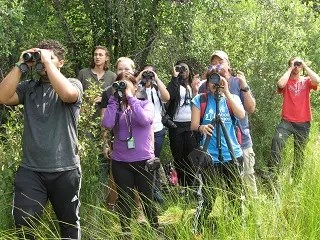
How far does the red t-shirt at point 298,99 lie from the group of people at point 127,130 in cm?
10

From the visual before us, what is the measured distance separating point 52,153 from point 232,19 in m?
5.35

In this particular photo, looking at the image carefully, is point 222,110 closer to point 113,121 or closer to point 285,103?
point 113,121

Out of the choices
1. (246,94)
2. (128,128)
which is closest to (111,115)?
(128,128)

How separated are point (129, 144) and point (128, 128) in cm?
13

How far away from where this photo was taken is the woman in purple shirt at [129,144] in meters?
4.61

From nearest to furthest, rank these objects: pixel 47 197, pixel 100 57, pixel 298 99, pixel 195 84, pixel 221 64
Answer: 1. pixel 47 197
2. pixel 221 64
3. pixel 100 57
4. pixel 195 84
5. pixel 298 99

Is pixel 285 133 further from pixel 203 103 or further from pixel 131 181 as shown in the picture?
pixel 131 181

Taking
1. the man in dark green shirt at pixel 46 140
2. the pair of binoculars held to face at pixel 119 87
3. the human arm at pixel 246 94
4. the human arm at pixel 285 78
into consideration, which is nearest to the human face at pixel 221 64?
the human arm at pixel 246 94

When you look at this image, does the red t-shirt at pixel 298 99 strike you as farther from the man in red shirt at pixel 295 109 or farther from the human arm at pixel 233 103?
the human arm at pixel 233 103

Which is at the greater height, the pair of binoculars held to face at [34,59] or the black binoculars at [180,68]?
the pair of binoculars held to face at [34,59]

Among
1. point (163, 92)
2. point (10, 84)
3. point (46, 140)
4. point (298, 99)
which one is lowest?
point (298, 99)

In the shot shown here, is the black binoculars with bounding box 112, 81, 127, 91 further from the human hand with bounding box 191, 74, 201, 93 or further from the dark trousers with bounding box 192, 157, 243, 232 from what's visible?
the human hand with bounding box 191, 74, 201, 93

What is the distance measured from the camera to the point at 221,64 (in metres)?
4.81

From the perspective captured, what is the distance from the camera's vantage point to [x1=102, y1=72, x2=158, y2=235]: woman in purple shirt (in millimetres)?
4606
